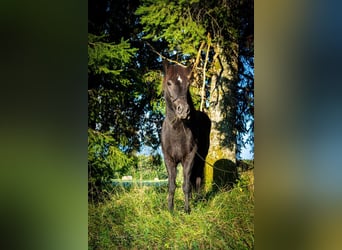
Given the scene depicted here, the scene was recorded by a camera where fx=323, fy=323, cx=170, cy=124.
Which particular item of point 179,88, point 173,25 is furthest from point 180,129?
point 173,25

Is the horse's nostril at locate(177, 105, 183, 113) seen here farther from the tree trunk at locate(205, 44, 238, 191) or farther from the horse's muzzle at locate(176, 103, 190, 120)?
the tree trunk at locate(205, 44, 238, 191)

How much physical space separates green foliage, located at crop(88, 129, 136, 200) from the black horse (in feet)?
0.89

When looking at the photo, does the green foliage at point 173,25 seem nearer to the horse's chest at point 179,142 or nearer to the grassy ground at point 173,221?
the horse's chest at point 179,142

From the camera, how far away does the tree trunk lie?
7.02 ft

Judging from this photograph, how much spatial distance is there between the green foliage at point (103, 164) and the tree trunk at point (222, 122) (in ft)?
1.79

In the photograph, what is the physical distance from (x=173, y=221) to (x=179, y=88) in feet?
2.94

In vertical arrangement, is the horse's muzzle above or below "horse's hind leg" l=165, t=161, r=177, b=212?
above

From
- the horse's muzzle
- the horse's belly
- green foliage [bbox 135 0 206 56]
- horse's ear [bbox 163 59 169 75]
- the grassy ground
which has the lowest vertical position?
the grassy ground

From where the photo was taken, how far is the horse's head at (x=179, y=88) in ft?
7.13

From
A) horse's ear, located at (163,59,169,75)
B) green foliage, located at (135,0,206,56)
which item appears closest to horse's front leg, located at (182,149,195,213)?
horse's ear, located at (163,59,169,75)
